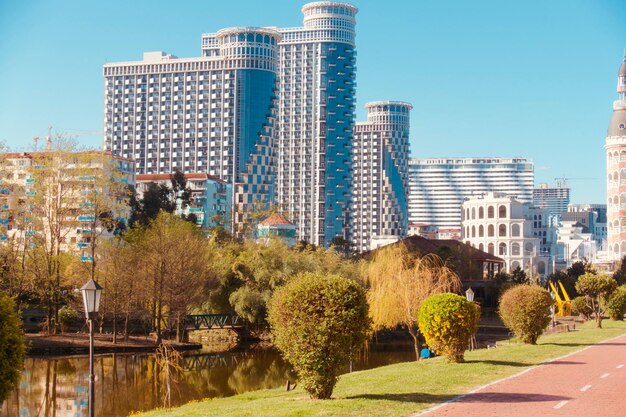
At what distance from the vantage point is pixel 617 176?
139 metres

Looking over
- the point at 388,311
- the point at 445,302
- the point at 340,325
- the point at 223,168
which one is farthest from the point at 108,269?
the point at 223,168

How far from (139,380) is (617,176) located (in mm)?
112653

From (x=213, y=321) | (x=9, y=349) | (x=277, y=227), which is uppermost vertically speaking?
(x=277, y=227)

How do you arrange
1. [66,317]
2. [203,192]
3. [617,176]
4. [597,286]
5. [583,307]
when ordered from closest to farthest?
1. [597,286]
2. [66,317]
3. [583,307]
4. [617,176]
5. [203,192]

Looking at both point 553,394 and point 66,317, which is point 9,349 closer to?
point 553,394

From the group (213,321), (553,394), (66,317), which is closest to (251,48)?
(213,321)

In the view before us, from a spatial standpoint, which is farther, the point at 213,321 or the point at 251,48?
the point at 251,48

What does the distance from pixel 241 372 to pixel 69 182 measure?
70.1 ft

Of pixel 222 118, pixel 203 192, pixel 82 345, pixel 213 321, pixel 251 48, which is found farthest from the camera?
pixel 251 48

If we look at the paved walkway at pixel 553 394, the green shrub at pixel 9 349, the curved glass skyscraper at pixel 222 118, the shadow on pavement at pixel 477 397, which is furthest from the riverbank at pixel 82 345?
the curved glass skyscraper at pixel 222 118

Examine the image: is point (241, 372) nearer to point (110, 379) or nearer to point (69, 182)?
point (110, 379)

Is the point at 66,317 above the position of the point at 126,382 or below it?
above

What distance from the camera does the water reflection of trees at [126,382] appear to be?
115ft

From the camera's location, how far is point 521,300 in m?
39.1
